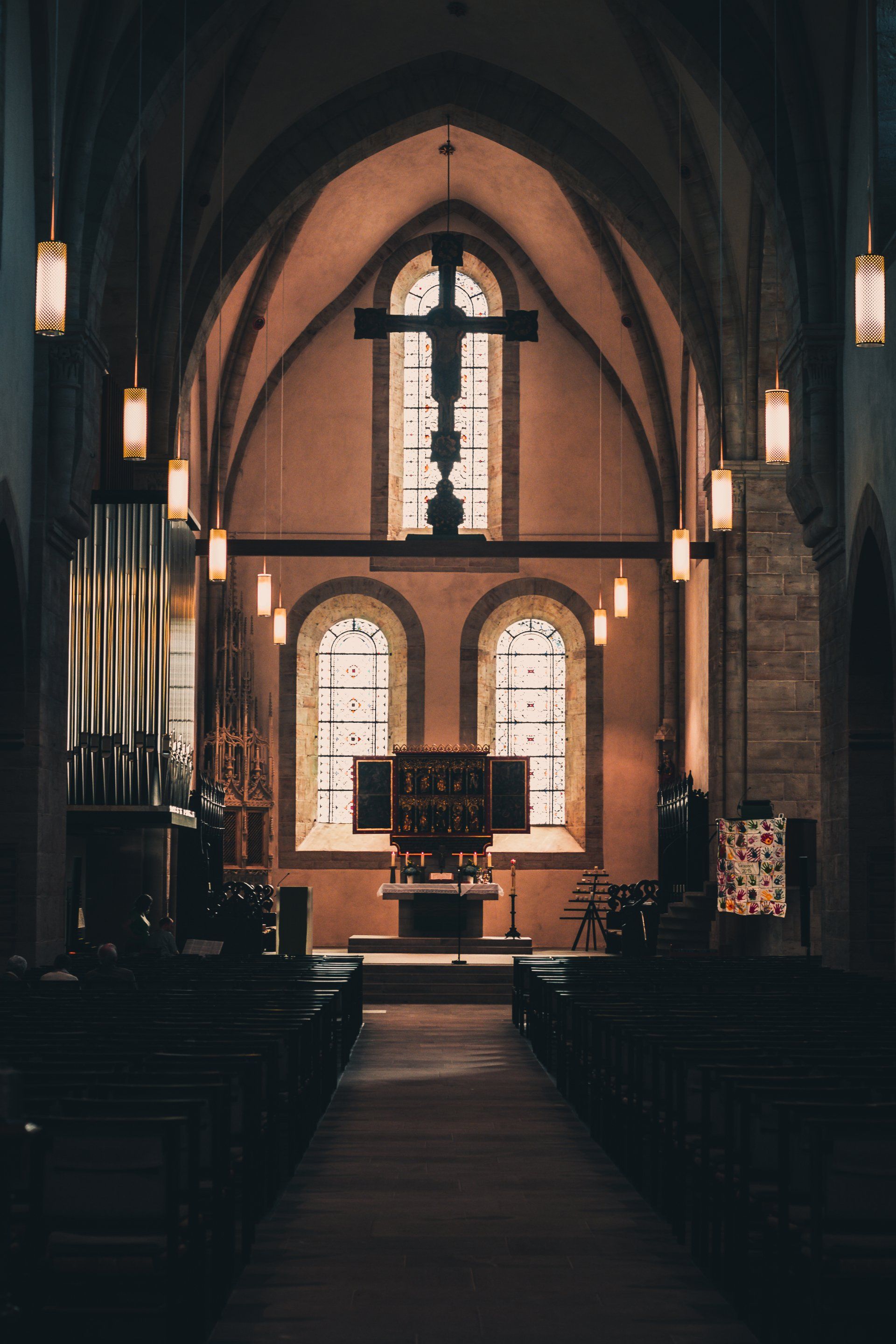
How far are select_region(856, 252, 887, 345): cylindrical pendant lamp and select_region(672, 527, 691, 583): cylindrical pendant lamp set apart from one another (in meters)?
7.85

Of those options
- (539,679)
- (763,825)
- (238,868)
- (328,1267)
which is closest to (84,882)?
(238,868)

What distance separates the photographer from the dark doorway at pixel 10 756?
13672 millimetres

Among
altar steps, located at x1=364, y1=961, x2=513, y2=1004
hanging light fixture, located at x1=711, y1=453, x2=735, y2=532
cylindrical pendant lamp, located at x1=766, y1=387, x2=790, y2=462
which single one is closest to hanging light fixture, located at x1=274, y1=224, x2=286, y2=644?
altar steps, located at x1=364, y1=961, x2=513, y2=1004

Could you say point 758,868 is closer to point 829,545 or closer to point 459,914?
point 829,545

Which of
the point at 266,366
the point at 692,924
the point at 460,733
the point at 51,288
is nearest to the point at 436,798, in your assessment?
the point at 460,733

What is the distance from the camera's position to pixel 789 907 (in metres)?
18.2

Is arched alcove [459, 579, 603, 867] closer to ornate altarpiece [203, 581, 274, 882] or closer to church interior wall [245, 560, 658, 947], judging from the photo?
church interior wall [245, 560, 658, 947]

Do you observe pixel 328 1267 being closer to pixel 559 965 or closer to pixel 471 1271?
pixel 471 1271

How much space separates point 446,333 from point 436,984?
8.31m

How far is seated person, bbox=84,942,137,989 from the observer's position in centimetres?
1100

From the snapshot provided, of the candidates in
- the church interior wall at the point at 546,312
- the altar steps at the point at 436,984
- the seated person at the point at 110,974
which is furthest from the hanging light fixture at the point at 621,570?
the seated person at the point at 110,974

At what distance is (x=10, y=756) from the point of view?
13.8 m

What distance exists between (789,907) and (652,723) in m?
9.18

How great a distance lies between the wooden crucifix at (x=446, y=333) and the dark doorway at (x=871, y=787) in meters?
7.31
